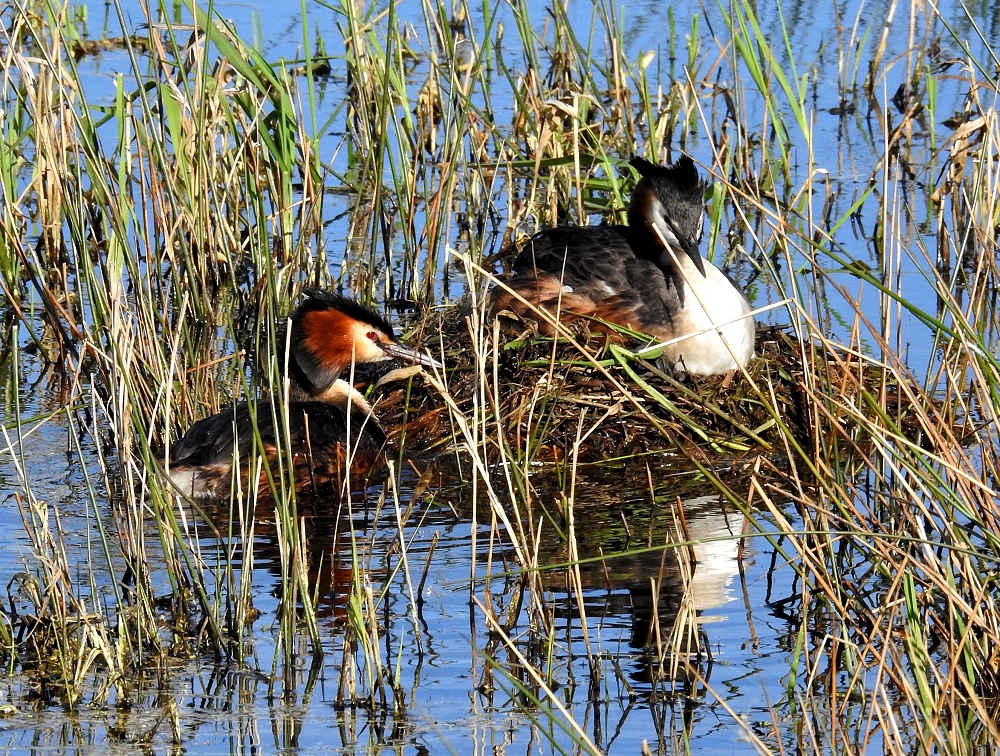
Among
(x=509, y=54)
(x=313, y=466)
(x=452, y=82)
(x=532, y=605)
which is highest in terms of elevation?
(x=509, y=54)

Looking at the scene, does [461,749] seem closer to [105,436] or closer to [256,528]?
[256,528]

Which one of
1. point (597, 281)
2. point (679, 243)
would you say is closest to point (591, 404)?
point (597, 281)

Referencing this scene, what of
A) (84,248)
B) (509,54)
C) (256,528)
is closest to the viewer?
(84,248)

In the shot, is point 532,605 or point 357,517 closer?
point 532,605

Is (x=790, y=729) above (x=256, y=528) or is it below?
below

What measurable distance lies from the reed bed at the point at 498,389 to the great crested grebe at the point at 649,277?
0.51ft

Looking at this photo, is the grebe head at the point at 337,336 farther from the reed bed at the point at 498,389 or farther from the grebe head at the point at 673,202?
the grebe head at the point at 673,202

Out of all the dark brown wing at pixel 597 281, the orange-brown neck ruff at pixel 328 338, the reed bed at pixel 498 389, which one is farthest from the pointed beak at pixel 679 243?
the orange-brown neck ruff at pixel 328 338

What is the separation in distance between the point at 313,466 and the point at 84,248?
1375 millimetres

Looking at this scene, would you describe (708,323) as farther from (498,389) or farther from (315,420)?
(315,420)

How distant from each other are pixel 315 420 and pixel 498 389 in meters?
0.63

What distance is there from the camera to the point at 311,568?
191 inches

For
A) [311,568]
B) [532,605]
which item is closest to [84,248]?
[311,568]

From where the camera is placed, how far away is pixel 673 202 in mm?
6539
